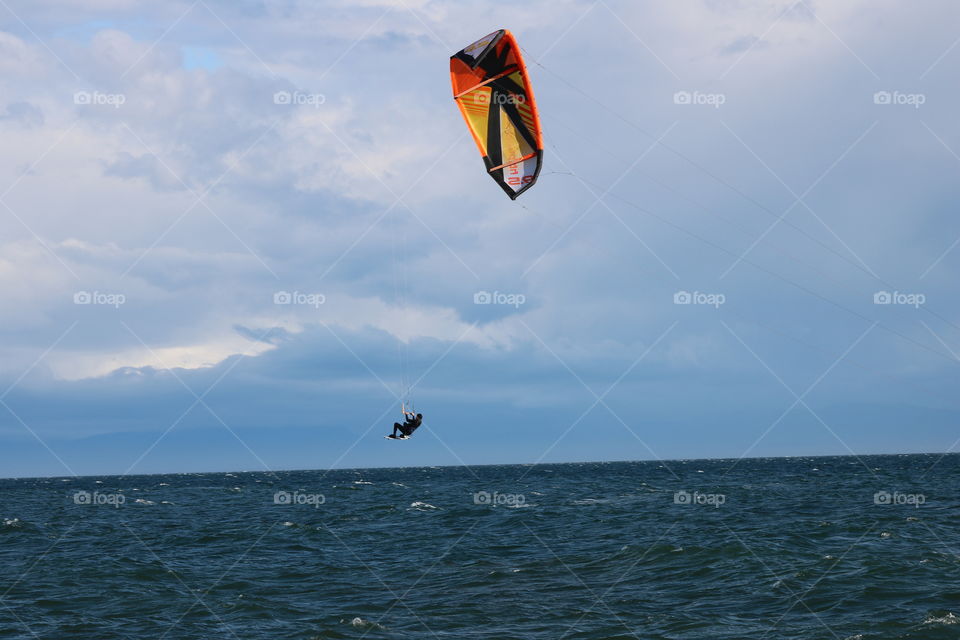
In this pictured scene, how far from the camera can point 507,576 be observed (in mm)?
23578

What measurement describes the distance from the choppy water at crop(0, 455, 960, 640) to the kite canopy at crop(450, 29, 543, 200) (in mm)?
11696

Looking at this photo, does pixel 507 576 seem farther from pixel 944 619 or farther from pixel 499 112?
pixel 499 112

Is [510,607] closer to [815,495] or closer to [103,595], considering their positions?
[103,595]

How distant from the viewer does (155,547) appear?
3212 cm

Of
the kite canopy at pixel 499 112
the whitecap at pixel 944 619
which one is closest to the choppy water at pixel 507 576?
the whitecap at pixel 944 619

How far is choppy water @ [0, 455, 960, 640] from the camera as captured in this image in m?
18.5

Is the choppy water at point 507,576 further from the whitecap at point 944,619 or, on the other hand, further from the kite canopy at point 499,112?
the kite canopy at point 499,112

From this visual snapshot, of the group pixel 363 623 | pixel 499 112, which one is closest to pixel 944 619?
pixel 363 623

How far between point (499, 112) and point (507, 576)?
1385cm

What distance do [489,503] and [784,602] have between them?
30.7 meters

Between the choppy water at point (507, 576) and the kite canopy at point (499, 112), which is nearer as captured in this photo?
the choppy water at point (507, 576)

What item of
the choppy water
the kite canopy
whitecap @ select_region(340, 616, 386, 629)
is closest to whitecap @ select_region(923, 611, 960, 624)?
the choppy water

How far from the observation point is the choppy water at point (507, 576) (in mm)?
18469

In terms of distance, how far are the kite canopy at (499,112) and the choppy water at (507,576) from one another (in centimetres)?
1170
